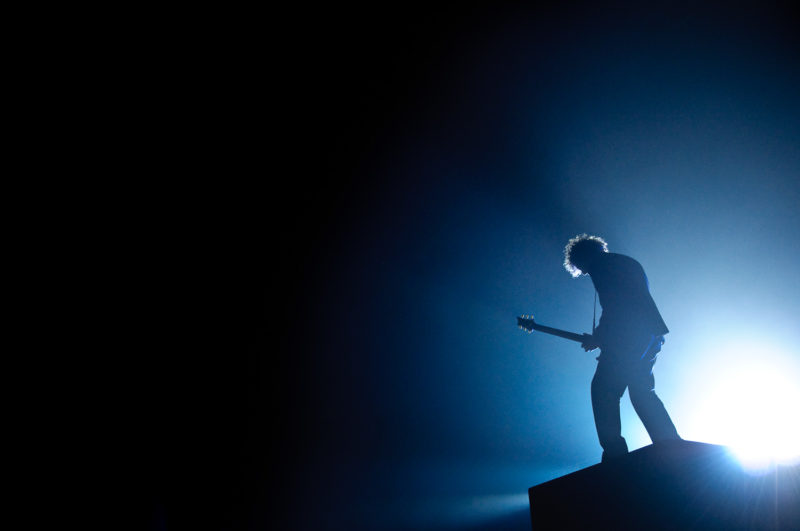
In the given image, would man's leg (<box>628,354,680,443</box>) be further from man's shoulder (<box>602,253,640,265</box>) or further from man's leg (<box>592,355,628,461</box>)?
man's shoulder (<box>602,253,640,265</box>)

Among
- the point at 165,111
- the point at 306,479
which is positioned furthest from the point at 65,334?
the point at 306,479

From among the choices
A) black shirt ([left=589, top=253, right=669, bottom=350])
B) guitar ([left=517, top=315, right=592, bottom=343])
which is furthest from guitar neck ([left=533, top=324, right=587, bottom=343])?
black shirt ([left=589, top=253, right=669, bottom=350])

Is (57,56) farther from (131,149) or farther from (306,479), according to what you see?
(306,479)

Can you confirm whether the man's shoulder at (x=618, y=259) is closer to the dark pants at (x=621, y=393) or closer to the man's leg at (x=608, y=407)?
the dark pants at (x=621, y=393)

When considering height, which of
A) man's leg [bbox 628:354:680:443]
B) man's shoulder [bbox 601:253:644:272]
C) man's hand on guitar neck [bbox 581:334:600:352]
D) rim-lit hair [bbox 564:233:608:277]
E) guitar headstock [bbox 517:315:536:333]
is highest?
guitar headstock [bbox 517:315:536:333]

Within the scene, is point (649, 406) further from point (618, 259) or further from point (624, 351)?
point (618, 259)

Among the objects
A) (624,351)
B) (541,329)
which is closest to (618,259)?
(624,351)

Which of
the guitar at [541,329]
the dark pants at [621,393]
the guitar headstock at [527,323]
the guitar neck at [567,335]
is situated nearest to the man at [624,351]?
the dark pants at [621,393]

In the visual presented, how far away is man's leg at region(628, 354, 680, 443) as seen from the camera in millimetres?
2264

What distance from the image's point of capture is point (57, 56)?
3.64 m

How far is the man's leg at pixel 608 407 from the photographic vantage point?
233 centimetres

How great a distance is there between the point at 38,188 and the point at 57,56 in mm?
1431

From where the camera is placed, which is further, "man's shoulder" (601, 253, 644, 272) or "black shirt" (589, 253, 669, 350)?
"man's shoulder" (601, 253, 644, 272)

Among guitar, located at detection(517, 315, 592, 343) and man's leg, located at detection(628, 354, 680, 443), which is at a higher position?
guitar, located at detection(517, 315, 592, 343)
